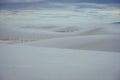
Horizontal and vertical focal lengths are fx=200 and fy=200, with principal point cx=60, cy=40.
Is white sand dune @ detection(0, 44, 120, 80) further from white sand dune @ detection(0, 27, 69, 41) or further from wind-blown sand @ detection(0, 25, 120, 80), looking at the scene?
white sand dune @ detection(0, 27, 69, 41)

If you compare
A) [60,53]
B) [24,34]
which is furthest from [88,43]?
[24,34]

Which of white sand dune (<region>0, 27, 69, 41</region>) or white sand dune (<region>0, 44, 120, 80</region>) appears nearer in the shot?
white sand dune (<region>0, 44, 120, 80</region>)

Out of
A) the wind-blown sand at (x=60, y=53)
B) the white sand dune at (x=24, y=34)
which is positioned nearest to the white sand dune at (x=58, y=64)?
the wind-blown sand at (x=60, y=53)

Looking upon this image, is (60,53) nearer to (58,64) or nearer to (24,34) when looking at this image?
(58,64)

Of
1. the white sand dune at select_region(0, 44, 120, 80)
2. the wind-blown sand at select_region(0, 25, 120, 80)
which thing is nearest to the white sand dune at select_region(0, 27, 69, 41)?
the wind-blown sand at select_region(0, 25, 120, 80)

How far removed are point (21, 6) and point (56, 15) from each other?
1.26ft

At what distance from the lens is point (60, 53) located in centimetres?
195

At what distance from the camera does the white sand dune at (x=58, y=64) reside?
192 centimetres

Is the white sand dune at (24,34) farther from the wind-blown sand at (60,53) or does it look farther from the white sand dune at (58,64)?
the white sand dune at (58,64)

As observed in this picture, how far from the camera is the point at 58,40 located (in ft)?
6.56

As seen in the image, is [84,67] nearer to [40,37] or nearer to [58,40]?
[58,40]

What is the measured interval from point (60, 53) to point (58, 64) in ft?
0.36

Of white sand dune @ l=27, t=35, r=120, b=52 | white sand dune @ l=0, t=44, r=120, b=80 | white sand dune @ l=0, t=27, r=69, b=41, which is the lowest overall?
white sand dune @ l=0, t=44, r=120, b=80

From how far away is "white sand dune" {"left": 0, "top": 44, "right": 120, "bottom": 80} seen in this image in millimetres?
1917
